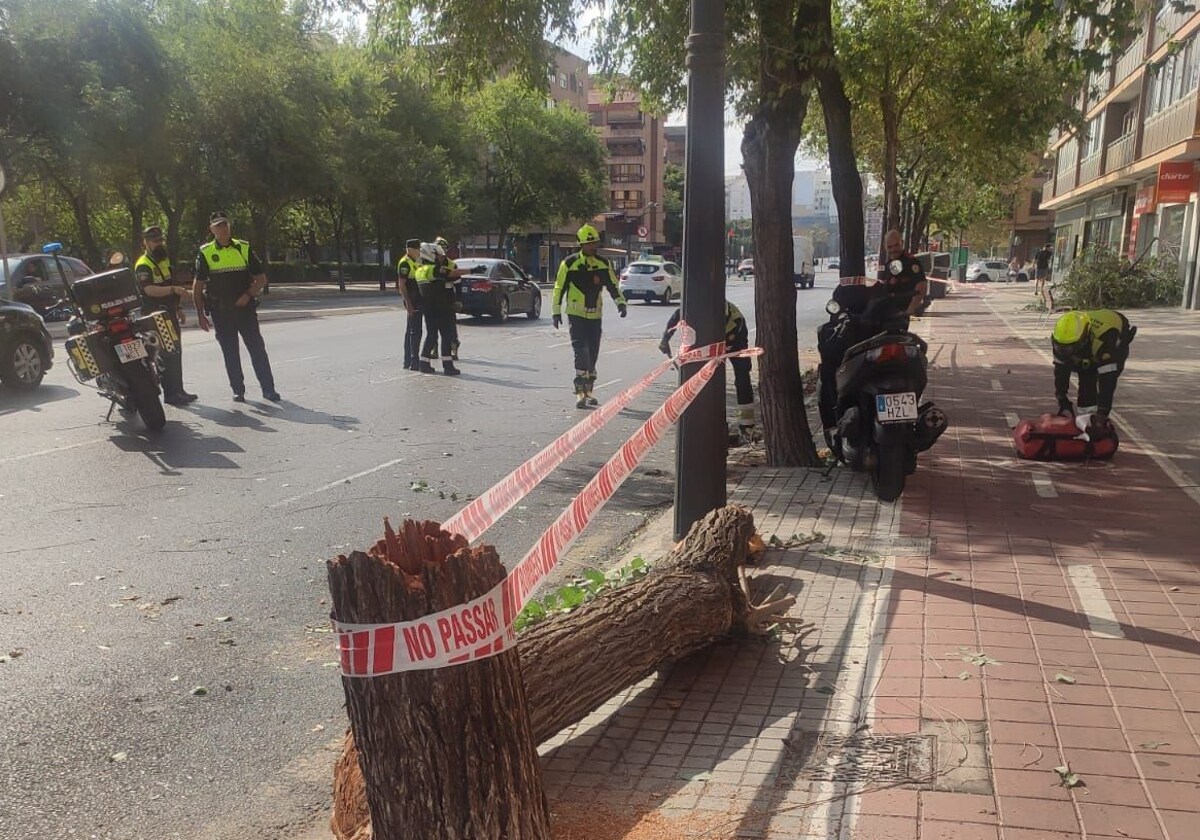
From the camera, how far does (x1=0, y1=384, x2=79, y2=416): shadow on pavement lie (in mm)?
10495

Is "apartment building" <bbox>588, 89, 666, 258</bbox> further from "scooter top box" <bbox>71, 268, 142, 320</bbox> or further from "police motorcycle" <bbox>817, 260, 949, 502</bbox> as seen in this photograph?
"police motorcycle" <bbox>817, 260, 949, 502</bbox>

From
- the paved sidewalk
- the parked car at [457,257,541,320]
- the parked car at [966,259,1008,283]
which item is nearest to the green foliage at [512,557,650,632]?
the paved sidewalk

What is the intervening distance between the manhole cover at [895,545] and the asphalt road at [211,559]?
4.81ft

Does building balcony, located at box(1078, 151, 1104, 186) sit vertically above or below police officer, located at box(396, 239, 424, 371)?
above

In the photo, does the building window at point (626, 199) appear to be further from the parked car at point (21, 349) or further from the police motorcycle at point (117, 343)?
the police motorcycle at point (117, 343)

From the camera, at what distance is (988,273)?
6406 cm

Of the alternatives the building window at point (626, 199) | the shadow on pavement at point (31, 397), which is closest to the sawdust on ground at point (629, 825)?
the shadow on pavement at point (31, 397)

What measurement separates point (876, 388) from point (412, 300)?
8.88 meters

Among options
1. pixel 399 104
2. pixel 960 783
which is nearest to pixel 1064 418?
pixel 960 783

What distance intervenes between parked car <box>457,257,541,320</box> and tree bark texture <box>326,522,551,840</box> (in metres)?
21.0

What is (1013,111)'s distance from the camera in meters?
19.7

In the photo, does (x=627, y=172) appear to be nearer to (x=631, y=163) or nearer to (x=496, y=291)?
(x=631, y=163)

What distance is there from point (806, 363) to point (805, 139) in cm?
1353

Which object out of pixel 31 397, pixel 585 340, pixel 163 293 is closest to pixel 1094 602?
pixel 585 340
